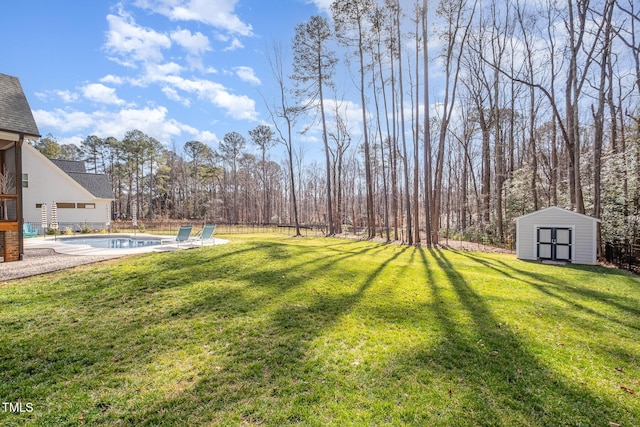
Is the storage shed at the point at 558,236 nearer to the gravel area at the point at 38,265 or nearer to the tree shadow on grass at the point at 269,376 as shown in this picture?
the tree shadow on grass at the point at 269,376

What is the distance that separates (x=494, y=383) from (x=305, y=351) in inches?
87.6

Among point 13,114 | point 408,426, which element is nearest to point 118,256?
point 13,114

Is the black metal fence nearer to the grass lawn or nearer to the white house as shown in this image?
the grass lawn

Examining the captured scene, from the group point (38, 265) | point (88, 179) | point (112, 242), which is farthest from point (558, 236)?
point (88, 179)

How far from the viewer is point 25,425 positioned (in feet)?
8.01

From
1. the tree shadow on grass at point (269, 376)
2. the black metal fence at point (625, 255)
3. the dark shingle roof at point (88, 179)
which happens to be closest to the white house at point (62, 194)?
the dark shingle roof at point (88, 179)

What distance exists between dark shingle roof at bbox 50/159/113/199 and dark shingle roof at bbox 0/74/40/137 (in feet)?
46.7

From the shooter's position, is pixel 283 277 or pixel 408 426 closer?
pixel 408 426

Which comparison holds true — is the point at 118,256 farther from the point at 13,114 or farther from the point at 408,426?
the point at 408,426

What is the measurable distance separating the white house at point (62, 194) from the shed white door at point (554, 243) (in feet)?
90.8

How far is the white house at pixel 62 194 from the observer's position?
18984 mm

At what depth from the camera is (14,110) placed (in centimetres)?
926

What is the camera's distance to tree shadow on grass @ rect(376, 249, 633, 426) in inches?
105

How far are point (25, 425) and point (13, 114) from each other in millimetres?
11086
